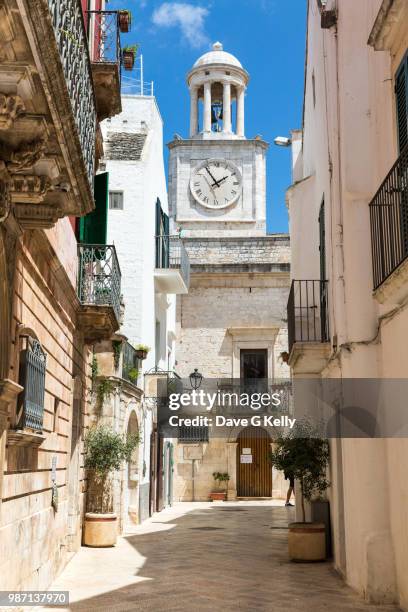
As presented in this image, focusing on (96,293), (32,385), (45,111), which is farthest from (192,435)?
(45,111)

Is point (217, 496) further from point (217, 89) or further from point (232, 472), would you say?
point (217, 89)

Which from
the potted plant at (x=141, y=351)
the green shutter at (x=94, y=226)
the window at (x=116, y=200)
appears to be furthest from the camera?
the window at (x=116, y=200)

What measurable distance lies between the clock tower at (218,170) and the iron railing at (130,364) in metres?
13.5

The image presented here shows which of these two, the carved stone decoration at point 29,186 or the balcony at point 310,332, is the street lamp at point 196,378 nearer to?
the balcony at point 310,332

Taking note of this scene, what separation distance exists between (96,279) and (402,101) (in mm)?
6238

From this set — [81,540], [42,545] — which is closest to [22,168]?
[42,545]

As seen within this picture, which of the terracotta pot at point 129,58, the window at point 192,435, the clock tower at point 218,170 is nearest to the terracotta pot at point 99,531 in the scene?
the terracotta pot at point 129,58

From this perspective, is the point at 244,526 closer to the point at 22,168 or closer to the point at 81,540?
the point at 81,540

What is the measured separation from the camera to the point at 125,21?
1171 cm

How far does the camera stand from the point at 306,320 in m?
14.3

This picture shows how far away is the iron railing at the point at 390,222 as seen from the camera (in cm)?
802

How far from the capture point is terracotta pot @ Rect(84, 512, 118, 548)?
46.9 feet

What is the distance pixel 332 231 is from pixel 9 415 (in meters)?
5.67

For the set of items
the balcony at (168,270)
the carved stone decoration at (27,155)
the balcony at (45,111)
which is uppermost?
the balcony at (168,270)
